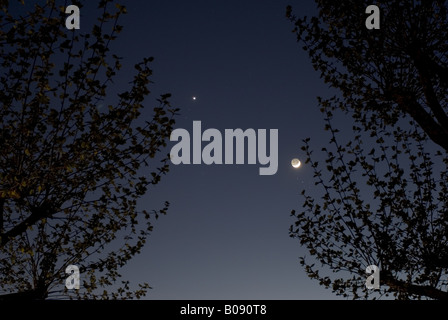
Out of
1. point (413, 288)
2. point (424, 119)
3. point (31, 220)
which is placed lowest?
point (413, 288)

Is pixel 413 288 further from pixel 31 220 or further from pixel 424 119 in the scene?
pixel 31 220

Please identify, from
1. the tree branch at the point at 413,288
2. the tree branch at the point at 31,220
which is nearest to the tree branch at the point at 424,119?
the tree branch at the point at 413,288

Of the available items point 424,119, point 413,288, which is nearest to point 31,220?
point 413,288

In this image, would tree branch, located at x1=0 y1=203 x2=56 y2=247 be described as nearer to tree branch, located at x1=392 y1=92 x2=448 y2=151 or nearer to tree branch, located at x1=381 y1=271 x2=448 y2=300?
tree branch, located at x1=381 y1=271 x2=448 y2=300

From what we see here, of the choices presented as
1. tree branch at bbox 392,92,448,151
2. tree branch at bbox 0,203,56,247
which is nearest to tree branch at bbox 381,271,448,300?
tree branch at bbox 392,92,448,151

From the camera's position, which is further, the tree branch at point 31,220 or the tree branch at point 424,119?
the tree branch at point 424,119

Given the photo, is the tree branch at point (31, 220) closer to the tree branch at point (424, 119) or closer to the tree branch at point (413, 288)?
the tree branch at point (413, 288)

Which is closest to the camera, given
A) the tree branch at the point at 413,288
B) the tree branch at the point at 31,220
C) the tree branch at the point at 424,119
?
the tree branch at the point at 31,220

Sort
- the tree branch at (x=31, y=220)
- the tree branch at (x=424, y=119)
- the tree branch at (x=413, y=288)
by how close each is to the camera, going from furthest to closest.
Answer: the tree branch at (x=413, y=288) < the tree branch at (x=424, y=119) < the tree branch at (x=31, y=220)

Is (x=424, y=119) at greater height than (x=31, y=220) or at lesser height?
greater

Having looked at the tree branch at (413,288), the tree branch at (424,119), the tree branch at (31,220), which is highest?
the tree branch at (424,119)

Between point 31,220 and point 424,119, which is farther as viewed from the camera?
→ point 424,119
